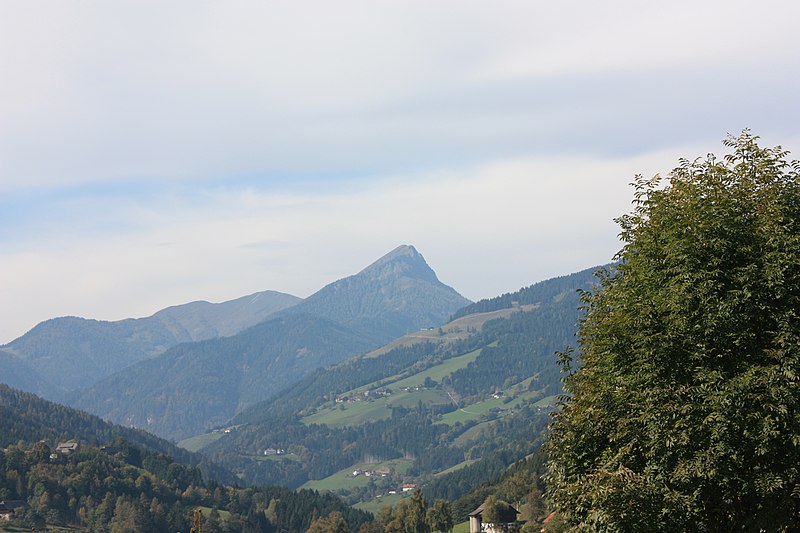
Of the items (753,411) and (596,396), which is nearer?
(753,411)

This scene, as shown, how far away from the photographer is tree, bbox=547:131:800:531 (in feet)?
85.9

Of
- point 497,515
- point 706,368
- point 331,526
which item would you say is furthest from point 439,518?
point 706,368

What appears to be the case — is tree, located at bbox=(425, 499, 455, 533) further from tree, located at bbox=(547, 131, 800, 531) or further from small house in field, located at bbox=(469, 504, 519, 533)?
tree, located at bbox=(547, 131, 800, 531)

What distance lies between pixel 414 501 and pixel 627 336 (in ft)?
479

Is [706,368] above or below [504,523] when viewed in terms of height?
above

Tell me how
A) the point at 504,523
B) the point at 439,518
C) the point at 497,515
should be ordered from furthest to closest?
the point at 504,523 < the point at 497,515 < the point at 439,518

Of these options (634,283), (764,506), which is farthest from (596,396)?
(764,506)

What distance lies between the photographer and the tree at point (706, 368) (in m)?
26.2

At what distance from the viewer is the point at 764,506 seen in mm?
26516

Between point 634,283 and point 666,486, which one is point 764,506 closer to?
point 666,486

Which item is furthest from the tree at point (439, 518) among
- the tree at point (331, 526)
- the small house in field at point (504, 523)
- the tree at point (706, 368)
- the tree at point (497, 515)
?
the tree at point (706, 368)

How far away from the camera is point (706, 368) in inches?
1083

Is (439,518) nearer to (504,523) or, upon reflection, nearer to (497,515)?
(497,515)

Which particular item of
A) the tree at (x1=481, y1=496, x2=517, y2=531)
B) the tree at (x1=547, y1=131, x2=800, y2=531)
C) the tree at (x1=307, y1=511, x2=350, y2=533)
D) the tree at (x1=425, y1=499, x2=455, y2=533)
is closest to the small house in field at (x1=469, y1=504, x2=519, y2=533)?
the tree at (x1=481, y1=496, x2=517, y2=531)
